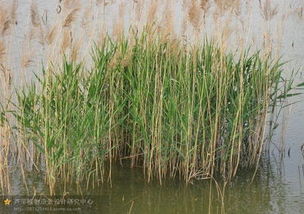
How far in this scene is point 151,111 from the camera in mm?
6062

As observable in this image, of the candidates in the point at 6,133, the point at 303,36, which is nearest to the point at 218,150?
the point at 6,133

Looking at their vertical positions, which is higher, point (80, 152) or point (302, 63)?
point (302, 63)

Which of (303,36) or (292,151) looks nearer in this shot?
(292,151)

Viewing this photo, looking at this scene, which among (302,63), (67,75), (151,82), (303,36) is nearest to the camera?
(67,75)

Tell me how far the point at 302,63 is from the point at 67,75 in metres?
5.45

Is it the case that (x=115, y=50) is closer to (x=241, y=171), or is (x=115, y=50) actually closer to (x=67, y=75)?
(x=67, y=75)

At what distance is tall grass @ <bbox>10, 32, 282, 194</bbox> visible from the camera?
18.2ft

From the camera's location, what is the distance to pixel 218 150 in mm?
6215

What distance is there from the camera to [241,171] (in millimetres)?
6309

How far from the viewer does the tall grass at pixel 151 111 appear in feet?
18.2

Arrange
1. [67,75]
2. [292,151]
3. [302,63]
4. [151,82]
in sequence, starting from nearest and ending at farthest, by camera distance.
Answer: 1. [67,75]
2. [151,82]
3. [292,151]
4. [302,63]

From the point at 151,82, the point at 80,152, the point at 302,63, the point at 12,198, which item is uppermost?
the point at 302,63

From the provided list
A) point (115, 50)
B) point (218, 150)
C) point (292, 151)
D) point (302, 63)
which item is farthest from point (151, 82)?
point (302, 63)

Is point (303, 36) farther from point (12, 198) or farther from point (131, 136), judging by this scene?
point (12, 198)
